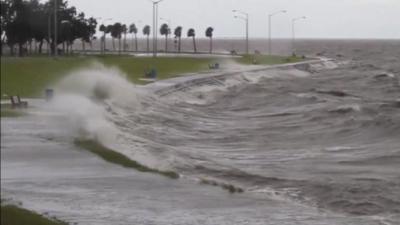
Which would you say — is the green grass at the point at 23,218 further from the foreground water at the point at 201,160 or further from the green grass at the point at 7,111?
the green grass at the point at 7,111

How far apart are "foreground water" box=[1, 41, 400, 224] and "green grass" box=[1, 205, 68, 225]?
29 cm

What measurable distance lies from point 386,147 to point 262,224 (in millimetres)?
17773

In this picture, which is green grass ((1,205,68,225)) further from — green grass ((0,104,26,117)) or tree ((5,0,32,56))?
green grass ((0,104,26,117))

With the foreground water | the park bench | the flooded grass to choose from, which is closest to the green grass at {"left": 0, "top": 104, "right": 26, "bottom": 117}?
the foreground water

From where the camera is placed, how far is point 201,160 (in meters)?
25.3

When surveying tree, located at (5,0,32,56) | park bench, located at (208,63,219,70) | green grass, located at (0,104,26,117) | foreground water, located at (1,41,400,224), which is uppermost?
tree, located at (5,0,32,56)

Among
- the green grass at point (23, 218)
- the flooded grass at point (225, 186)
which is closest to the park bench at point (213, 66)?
the flooded grass at point (225, 186)

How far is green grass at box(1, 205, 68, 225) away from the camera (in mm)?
8719

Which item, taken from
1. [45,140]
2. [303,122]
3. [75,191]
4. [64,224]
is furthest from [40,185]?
[303,122]

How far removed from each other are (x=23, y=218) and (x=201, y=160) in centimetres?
1536

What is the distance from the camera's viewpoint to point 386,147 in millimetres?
31312

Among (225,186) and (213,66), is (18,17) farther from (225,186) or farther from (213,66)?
(213,66)

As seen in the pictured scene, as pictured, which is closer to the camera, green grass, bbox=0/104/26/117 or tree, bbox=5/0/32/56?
green grass, bbox=0/104/26/117

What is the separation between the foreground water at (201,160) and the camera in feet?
29.6
